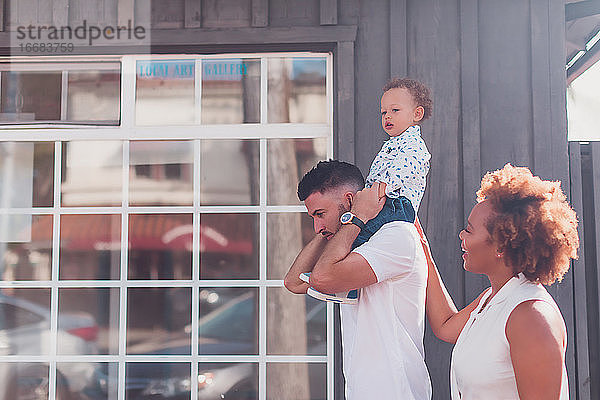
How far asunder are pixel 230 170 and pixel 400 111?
155 centimetres

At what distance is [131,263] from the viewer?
13.8ft

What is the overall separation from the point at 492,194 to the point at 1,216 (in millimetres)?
3217

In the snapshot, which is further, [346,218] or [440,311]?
[440,311]

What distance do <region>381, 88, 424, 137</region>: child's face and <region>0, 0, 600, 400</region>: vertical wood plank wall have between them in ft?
3.47

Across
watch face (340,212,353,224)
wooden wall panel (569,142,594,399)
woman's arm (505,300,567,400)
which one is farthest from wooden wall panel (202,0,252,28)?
woman's arm (505,300,567,400)

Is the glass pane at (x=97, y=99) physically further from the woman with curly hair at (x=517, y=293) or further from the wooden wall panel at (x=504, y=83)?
the woman with curly hair at (x=517, y=293)

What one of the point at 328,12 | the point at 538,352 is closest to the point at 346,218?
the point at 538,352

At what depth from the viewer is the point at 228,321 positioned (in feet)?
13.6

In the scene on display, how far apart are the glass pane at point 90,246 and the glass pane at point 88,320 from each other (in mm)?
106

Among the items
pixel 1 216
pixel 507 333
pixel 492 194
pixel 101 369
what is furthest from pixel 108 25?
pixel 507 333

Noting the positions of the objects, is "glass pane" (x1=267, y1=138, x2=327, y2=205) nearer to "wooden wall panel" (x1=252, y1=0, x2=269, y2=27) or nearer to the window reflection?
"wooden wall panel" (x1=252, y1=0, x2=269, y2=27)

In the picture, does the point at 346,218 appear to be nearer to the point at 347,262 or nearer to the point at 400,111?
the point at 347,262

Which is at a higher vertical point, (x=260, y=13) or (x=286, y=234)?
(x=260, y=13)

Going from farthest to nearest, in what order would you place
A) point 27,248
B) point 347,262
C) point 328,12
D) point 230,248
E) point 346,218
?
point 27,248
point 230,248
point 328,12
point 346,218
point 347,262
